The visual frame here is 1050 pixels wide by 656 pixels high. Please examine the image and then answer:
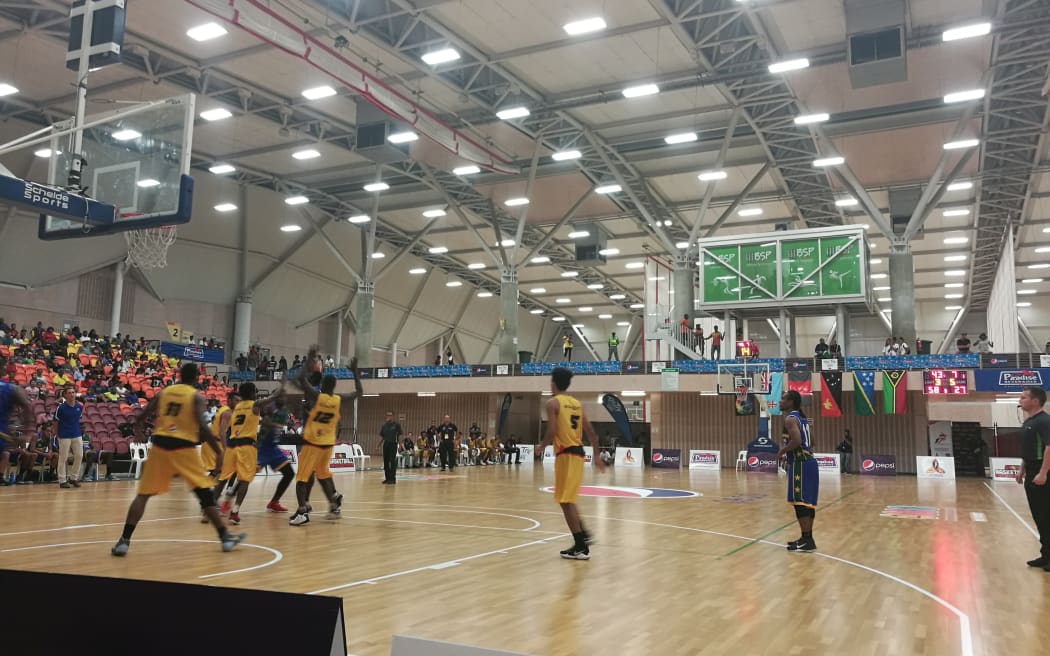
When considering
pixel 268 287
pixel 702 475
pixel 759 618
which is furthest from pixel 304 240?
pixel 759 618

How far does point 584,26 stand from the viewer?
18.2 meters

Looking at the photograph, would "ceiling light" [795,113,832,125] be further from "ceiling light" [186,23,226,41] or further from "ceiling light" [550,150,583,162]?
"ceiling light" [186,23,226,41]

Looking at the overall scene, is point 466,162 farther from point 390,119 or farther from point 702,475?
point 702,475

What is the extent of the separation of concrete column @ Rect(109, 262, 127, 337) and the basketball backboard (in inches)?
941

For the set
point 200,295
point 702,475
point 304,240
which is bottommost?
point 702,475

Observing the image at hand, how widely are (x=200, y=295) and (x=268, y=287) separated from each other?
3195 mm

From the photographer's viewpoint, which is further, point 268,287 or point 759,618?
point 268,287

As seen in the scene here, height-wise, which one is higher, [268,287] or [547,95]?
[547,95]

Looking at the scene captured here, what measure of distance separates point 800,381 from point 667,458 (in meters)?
6.23

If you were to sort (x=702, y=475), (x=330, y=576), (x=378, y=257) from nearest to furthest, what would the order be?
(x=330, y=576) → (x=702, y=475) → (x=378, y=257)

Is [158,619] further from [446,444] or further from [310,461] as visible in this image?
[446,444]

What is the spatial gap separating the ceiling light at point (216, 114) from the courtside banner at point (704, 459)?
19553 mm

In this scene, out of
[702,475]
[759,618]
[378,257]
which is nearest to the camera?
[759,618]

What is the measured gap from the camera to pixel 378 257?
40750mm
